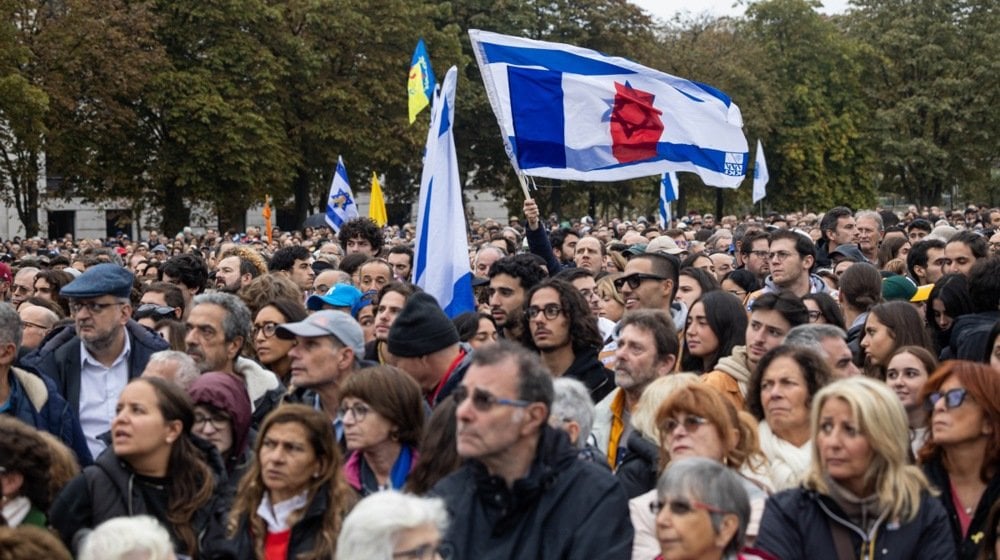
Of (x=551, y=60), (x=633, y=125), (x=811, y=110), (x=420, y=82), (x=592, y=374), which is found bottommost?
(x=592, y=374)

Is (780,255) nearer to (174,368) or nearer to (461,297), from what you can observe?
(461,297)

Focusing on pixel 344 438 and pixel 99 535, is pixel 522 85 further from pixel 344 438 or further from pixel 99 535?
pixel 99 535

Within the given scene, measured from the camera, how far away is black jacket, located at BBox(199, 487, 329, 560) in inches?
205

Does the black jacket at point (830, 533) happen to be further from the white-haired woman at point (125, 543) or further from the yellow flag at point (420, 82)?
the yellow flag at point (420, 82)

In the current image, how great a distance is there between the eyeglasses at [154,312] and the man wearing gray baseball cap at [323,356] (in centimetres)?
262

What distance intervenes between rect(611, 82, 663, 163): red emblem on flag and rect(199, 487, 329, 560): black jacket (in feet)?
22.9

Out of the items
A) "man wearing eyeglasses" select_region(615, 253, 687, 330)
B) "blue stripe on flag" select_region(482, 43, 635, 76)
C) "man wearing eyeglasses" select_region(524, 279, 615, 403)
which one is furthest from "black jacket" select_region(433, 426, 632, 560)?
"blue stripe on flag" select_region(482, 43, 635, 76)

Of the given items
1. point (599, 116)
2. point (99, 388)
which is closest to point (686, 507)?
point (99, 388)

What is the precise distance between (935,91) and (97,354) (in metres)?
58.9

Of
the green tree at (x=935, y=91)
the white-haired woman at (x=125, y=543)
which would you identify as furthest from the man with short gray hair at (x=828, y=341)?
the green tree at (x=935, y=91)

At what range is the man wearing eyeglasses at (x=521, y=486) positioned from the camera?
174 inches

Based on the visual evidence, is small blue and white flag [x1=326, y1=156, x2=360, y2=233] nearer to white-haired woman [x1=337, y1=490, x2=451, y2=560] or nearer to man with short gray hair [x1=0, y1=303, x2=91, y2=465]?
man with short gray hair [x1=0, y1=303, x2=91, y2=465]

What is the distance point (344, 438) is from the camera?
615cm

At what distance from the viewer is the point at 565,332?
7.67 metres
